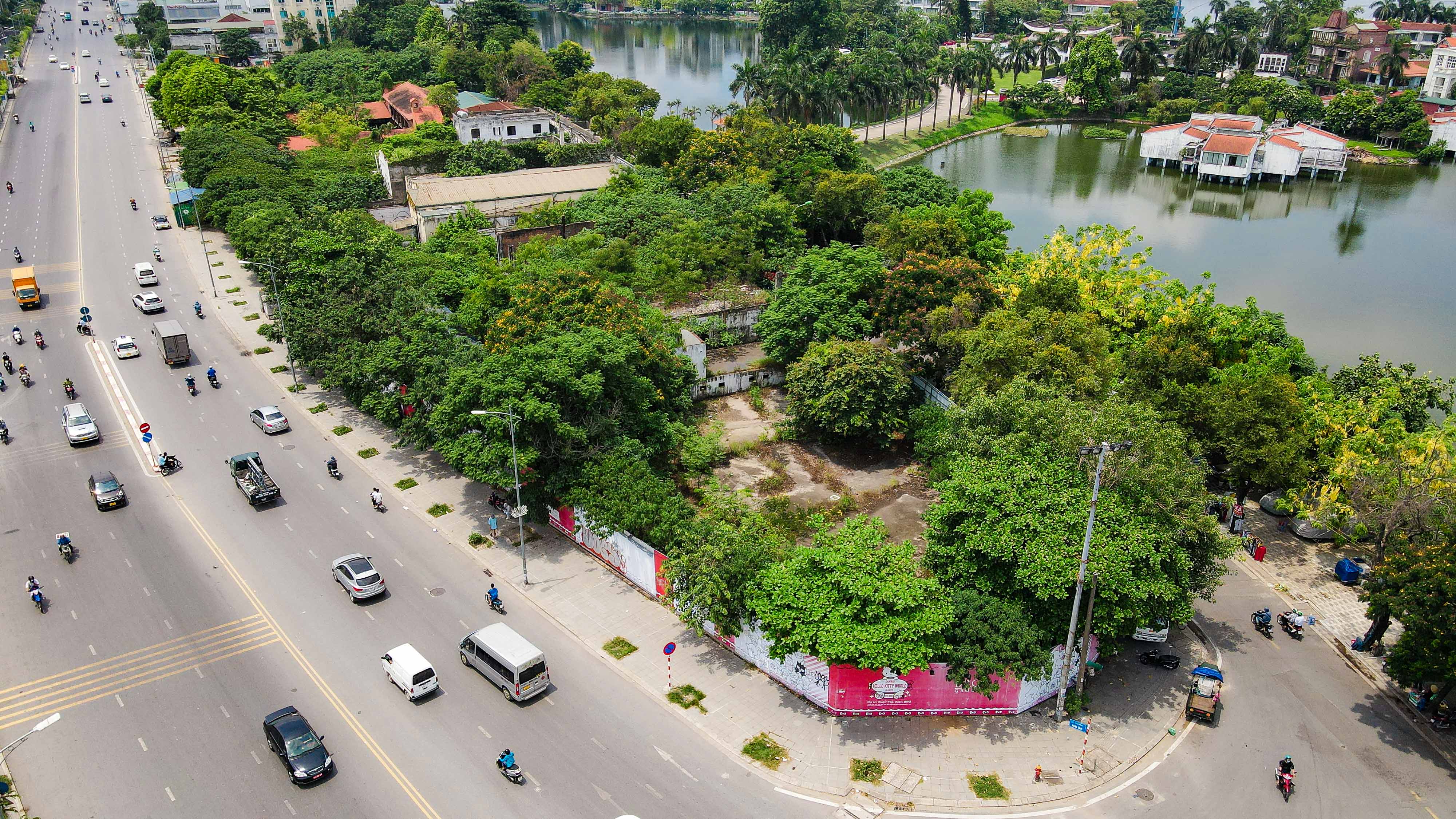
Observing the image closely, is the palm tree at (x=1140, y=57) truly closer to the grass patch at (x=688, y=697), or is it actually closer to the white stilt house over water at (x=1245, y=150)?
the white stilt house over water at (x=1245, y=150)

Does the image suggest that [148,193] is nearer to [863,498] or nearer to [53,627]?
[53,627]

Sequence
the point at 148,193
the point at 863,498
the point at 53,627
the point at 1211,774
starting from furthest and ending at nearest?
the point at 148,193 < the point at 863,498 < the point at 53,627 < the point at 1211,774

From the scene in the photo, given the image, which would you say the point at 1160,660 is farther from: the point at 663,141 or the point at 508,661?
the point at 663,141

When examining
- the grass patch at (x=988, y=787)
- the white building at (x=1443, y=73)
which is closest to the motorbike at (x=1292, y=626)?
the grass patch at (x=988, y=787)

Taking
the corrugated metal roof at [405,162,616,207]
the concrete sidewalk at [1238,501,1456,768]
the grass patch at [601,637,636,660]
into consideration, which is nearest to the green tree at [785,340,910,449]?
the concrete sidewalk at [1238,501,1456,768]

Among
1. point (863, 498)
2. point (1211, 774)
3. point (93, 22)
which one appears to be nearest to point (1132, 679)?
point (1211, 774)

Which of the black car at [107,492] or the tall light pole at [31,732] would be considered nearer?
the tall light pole at [31,732]

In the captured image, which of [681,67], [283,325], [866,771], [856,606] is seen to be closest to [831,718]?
[866,771]
